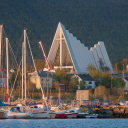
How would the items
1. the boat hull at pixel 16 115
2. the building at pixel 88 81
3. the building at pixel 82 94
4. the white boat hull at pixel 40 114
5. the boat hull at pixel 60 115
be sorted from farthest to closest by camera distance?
Answer: 1. the building at pixel 88 81
2. the building at pixel 82 94
3. the boat hull at pixel 60 115
4. the white boat hull at pixel 40 114
5. the boat hull at pixel 16 115

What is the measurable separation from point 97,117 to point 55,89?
18475 millimetres

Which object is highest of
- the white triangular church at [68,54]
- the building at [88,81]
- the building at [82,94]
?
the white triangular church at [68,54]

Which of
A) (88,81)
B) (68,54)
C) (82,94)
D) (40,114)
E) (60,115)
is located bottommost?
(60,115)

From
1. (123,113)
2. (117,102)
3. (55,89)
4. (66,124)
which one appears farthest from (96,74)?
(66,124)

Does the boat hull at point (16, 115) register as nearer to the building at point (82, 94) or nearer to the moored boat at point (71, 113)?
the moored boat at point (71, 113)

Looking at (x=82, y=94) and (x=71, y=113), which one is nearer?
(x=71, y=113)

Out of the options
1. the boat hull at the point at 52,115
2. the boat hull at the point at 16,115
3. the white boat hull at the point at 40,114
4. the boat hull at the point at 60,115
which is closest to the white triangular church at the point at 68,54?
the boat hull at the point at 60,115

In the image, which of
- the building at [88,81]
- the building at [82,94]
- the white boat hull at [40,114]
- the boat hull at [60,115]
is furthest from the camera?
the building at [88,81]

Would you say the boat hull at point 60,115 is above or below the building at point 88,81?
below

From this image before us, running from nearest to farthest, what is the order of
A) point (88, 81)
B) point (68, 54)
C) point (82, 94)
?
point (82, 94) → point (88, 81) → point (68, 54)

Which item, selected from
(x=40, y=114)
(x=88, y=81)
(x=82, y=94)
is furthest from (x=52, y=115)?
(x=88, y=81)

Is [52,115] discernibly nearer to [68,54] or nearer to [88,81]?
[88,81]

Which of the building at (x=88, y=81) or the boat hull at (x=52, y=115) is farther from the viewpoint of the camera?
the building at (x=88, y=81)

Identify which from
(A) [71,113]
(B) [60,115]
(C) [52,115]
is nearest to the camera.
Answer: (C) [52,115]
